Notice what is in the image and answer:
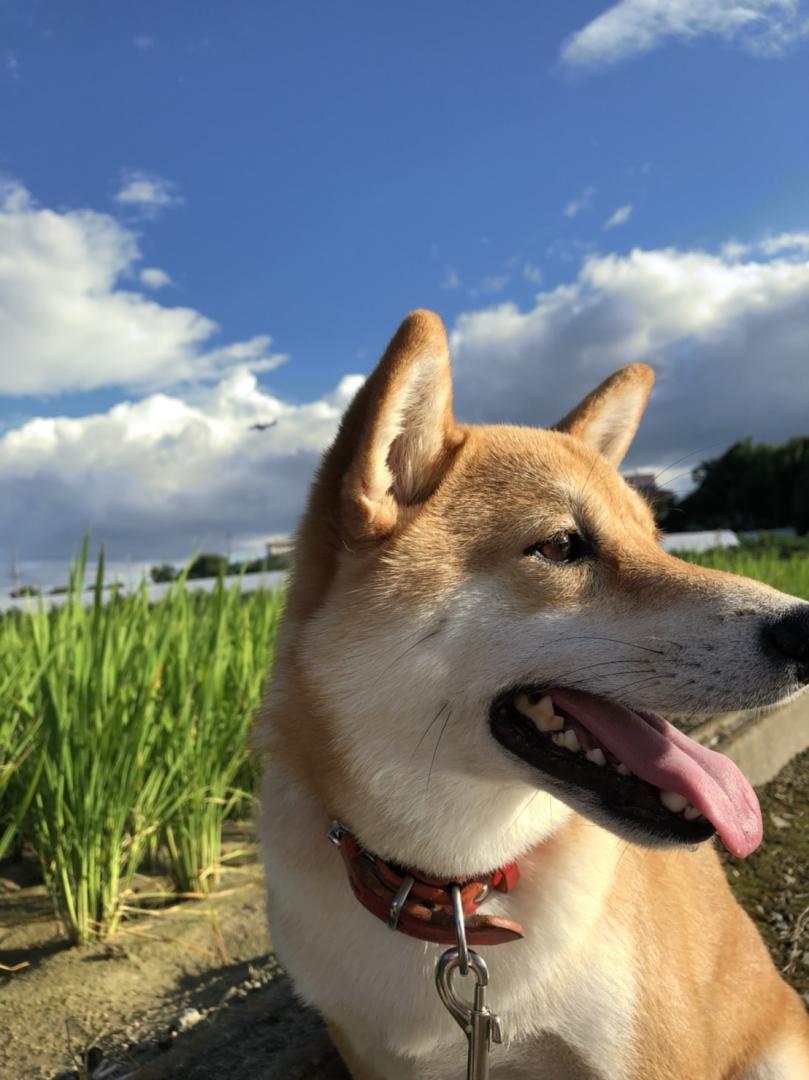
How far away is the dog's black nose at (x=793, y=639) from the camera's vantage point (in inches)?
65.7

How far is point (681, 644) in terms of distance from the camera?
1.72m

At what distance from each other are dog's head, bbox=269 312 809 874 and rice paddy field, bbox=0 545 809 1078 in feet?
3.85

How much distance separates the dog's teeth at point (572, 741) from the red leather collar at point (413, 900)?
0.38 m

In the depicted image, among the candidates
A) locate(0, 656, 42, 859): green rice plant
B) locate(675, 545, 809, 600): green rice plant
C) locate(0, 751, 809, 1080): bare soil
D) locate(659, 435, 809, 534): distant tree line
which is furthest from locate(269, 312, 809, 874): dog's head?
locate(659, 435, 809, 534): distant tree line

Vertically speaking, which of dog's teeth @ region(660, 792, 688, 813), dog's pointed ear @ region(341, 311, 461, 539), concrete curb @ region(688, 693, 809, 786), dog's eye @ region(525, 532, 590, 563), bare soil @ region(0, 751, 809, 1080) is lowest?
bare soil @ region(0, 751, 809, 1080)

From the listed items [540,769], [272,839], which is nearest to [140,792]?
[272,839]

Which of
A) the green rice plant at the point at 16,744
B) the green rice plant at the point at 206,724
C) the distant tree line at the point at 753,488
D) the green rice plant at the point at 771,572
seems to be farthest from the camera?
the distant tree line at the point at 753,488

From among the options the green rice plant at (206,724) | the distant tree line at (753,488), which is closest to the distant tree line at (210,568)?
the green rice plant at (206,724)

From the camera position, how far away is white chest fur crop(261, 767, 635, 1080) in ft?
5.97

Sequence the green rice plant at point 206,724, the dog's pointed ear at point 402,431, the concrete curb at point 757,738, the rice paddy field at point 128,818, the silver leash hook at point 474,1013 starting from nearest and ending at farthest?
1. the silver leash hook at point 474,1013
2. the dog's pointed ear at point 402,431
3. the rice paddy field at point 128,818
4. the green rice plant at point 206,724
5. the concrete curb at point 757,738

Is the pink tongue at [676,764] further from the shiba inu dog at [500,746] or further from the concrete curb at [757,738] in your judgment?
the concrete curb at [757,738]

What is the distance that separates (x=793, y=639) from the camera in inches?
65.6

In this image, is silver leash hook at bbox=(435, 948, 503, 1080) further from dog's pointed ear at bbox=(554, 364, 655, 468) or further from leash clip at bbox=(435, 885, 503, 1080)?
dog's pointed ear at bbox=(554, 364, 655, 468)

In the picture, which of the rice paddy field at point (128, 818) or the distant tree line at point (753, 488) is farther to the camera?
the distant tree line at point (753, 488)
